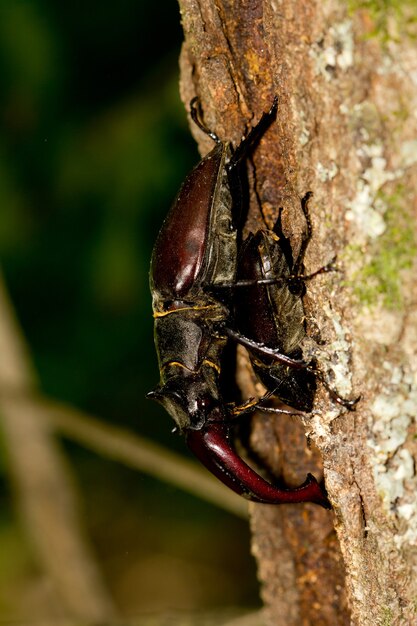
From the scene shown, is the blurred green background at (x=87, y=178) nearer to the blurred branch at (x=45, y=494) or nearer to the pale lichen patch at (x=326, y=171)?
the blurred branch at (x=45, y=494)

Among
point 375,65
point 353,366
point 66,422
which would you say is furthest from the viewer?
point 66,422

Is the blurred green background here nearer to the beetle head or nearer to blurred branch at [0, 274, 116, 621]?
blurred branch at [0, 274, 116, 621]

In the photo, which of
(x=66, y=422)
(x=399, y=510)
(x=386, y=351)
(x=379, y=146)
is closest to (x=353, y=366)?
(x=386, y=351)

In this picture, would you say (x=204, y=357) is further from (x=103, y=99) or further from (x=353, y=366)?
(x=103, y=99)

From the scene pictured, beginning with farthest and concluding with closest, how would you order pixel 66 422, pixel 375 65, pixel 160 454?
pixel 66 422, pixel 160 454, pixel 375 65

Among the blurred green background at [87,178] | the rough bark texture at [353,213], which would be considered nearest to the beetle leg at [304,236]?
the rough bark texture at [353,213]

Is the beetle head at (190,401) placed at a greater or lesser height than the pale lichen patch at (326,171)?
lesser
